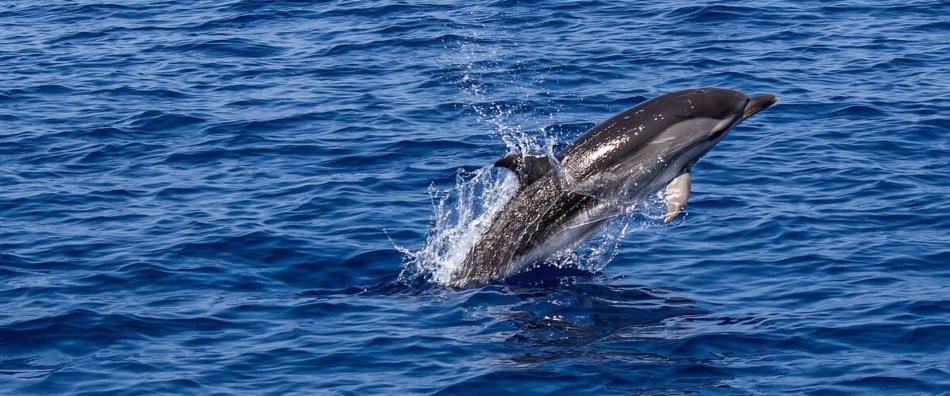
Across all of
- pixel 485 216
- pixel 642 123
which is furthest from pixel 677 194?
pixel 485 216

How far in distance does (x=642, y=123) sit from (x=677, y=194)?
39.2 inches

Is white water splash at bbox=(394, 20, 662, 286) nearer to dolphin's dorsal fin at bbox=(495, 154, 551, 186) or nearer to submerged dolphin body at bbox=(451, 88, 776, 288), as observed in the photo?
dolphin's dorsal fin at bbox=(495, 154, 551, 186)

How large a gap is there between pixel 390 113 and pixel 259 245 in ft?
19.3

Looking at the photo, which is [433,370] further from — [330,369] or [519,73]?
[519,73]

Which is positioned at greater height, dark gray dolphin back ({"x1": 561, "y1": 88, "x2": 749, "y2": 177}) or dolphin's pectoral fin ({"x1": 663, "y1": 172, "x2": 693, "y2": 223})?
dark gray dolphin back ({"x1": 561, "y1": 88, "x2": 749, "y2": 177})

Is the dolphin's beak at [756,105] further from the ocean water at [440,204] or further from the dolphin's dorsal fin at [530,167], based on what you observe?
the dolphin's dorsal fin at [530,167]

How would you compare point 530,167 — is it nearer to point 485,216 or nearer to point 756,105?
point 485,216

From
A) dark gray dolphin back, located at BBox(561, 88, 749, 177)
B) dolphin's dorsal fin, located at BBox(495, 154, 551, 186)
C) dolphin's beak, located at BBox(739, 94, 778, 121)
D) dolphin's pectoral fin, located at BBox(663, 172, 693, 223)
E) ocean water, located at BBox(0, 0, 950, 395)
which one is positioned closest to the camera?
ocean water, located at BBox(0, 0, 950, 395)

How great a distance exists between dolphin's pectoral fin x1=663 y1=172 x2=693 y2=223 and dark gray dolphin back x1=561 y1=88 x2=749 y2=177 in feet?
2.58

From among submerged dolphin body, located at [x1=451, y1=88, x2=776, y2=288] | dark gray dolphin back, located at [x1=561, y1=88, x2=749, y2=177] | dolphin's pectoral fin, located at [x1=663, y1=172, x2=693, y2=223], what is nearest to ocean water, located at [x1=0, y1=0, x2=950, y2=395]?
submerged dolphin body, located at [x1=451, y1=88, x2=776, y2=288]

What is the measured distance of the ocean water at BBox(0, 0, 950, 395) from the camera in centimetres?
1288

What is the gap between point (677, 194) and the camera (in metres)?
15.0

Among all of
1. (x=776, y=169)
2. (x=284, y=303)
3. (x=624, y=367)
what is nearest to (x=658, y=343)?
(x=624, y=367)

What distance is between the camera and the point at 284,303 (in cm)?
1462
